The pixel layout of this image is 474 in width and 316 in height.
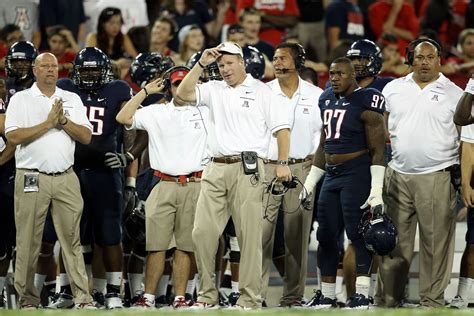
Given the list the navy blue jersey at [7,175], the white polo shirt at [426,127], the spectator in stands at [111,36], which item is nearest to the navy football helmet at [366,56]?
the white polo shirt at [426,127]

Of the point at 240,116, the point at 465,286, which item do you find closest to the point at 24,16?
the point at 240,116

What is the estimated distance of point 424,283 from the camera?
1123 centimetres

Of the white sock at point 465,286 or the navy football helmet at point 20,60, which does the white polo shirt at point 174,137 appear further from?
the white sock at point 465,286

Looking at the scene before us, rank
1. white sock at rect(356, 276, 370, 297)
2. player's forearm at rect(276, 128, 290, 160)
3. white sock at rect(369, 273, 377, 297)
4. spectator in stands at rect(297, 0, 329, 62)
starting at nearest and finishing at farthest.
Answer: player's forearm at rect(276, 128, 290, 160), white sock at rect(356, 276, 370, 297), white sock at rect(369, 273, 377, 297), spectator in stands at rect(297, 0, 329, 62)

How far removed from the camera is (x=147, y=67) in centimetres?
1259

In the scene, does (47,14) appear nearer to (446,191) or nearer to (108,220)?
(108,220)

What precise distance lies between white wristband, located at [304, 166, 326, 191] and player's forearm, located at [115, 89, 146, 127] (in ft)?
5.23

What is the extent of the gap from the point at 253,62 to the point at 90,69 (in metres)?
1.71

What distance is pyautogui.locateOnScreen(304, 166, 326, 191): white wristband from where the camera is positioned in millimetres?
11367

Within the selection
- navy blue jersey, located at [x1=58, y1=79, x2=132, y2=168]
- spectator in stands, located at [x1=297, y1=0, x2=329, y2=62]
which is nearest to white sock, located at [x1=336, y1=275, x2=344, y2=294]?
navy blue jersey, located at [x1=58, y1=79, x2=132, y2=168]

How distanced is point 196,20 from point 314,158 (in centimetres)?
518

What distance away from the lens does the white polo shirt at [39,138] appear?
36.2ft

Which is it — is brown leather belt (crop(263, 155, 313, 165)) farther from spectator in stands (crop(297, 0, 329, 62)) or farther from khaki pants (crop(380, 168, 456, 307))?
spectator in stands (crop(297, 0, 329, 62))

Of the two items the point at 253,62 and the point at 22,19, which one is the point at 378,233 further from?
the point at 22,19
